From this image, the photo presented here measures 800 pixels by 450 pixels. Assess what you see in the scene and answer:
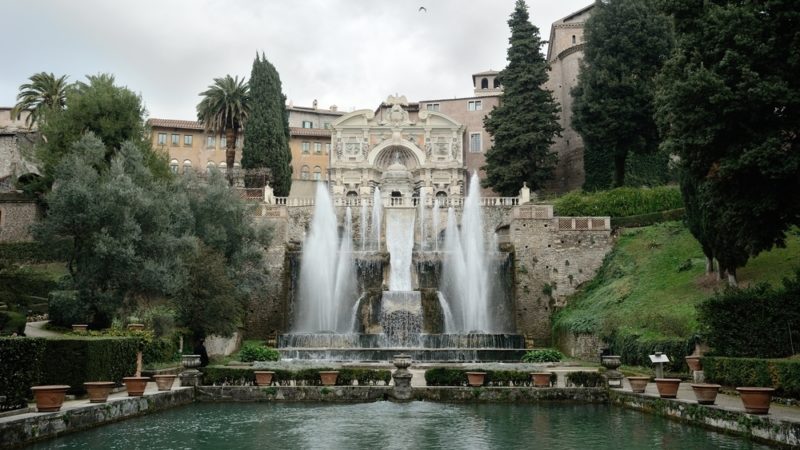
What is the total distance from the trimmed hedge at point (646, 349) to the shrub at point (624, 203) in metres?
13.7

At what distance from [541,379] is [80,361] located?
11.5m

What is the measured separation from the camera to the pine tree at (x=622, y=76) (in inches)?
1682

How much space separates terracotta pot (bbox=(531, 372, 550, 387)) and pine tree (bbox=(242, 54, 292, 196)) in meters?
33.0

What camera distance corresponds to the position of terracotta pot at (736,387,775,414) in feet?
40.0

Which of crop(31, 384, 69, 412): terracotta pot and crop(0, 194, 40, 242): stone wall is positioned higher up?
crop(0, 194, 40, 242): stone wall

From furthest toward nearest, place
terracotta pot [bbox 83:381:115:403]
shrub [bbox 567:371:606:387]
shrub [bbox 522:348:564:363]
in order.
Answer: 1. shrub [bbox 522:348:564:363]
2. shrub [bbox 567:371:606:387]
3. terracotta pot [bbox 83:381:115:403]

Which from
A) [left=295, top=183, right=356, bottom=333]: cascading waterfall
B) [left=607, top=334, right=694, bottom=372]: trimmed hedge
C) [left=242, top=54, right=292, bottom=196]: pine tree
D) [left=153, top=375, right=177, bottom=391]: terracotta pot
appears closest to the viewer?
[left=153, top=375, right=177, bottom=391]: terracotta pot

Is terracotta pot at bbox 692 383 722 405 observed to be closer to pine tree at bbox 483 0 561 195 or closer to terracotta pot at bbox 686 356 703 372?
terracotta pot at bbox 686 356 703 372

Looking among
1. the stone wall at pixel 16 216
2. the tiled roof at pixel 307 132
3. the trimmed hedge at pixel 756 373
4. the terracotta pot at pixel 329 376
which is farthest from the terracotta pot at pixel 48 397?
the tiled roof at pixel 307 132

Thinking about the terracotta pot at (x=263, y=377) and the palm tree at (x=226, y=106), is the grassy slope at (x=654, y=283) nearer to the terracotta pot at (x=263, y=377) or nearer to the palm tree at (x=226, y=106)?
the terracotta pot at (x=263, y=377)

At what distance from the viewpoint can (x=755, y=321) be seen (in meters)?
17.1

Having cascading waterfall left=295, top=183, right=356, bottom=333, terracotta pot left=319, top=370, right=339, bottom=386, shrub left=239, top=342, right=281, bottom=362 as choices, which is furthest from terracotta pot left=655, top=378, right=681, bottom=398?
cascading waterfall left=295, top=183, right=356, bottom=333

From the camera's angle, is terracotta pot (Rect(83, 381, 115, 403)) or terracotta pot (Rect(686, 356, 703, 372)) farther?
terracotta pot (Rect(686, 356, 703, 372))

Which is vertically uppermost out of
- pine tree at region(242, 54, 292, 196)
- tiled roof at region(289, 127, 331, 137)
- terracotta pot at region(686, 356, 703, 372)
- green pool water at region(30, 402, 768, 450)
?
tiled roof at region(289, 127, 331, 137)
